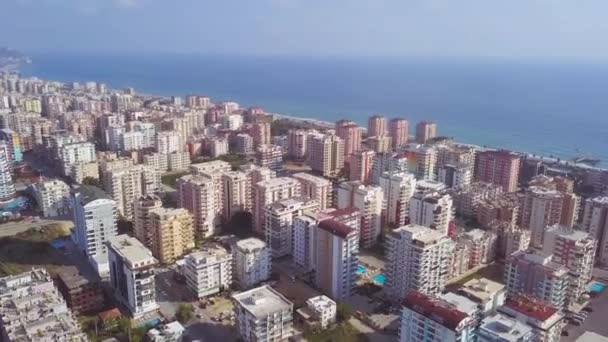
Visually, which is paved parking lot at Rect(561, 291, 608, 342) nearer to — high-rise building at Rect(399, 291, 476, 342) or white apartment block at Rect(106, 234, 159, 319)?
high-rise building at Rect(399, 291, 476, 342)

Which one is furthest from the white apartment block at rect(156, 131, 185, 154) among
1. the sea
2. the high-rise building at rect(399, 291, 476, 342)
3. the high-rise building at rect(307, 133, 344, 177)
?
the sea

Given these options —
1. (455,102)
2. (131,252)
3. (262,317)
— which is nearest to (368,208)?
(262,317)

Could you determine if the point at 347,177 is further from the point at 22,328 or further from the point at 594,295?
the point at 22,328

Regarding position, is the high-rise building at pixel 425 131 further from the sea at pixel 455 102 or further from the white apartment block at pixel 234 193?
the white apartment block at pixel 234 193

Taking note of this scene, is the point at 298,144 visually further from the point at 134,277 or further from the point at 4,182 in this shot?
the point at 134,277

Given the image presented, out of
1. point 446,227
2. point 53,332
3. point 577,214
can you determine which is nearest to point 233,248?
point 53,332

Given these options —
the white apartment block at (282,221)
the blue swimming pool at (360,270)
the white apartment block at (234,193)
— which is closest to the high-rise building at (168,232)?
the white apartment block at (282,221)
